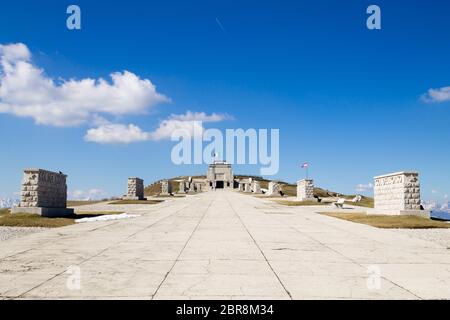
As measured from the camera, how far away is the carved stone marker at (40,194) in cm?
2261

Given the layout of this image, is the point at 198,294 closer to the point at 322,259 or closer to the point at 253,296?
the point at 253,296

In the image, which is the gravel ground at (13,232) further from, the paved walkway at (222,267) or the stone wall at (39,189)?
the stone wall at (39,189)

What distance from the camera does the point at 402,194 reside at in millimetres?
24625

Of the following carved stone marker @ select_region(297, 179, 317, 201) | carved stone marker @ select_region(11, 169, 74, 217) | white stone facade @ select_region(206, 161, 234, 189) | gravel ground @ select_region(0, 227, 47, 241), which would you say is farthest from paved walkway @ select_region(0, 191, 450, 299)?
white stone facade @ select_region(206, 161, 234, 189)

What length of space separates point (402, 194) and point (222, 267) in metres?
19.0

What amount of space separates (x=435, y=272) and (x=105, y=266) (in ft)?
22.2

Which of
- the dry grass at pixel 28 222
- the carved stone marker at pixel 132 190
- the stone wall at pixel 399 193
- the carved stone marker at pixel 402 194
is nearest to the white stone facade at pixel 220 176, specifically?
Result: the carved stone marker at pixel 132 190

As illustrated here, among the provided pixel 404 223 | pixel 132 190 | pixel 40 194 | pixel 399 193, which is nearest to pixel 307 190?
pixel 132 190

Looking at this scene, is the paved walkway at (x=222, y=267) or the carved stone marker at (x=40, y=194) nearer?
the paved walkway at (x=222, y=267)

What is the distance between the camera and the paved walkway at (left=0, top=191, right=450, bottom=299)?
6715 mm

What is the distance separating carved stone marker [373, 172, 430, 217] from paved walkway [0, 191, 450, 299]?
35.0ft

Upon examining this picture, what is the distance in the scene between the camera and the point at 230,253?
1060 cm
